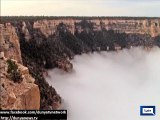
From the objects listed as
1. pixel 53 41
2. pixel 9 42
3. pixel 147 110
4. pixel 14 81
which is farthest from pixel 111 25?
pixel 14 81

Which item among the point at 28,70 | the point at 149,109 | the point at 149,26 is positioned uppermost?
the point at 149,26

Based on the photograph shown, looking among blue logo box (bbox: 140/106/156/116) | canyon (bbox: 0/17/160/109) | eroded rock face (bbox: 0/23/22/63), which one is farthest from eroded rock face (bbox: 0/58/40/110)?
blue logo box (bbox: 140/106/156/116)

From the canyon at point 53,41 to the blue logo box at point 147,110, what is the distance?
0.76m

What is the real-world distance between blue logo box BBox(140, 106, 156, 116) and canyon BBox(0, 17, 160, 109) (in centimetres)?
76

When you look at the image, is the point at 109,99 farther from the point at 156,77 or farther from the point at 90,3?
the point at 90,3

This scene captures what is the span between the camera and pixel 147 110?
7277mm

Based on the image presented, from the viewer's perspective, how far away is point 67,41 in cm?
765

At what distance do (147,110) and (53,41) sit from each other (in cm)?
139

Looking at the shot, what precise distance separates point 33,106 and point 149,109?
4.42 feet

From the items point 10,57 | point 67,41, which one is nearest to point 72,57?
point 67,41

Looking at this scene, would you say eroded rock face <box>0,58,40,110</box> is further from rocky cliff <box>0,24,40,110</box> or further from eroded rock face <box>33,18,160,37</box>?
eroded rock face <box>33,18,160,37</box>

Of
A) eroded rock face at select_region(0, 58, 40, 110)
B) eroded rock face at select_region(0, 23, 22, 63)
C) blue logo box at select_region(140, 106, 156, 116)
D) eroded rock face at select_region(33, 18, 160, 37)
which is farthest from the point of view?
eroded rock face at select_region(33, 18, 160, 37)

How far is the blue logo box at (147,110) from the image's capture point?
23.7 feet

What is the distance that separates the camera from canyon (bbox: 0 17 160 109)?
7.17m
